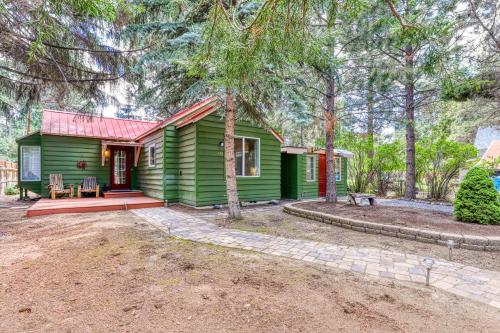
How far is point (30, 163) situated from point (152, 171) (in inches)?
204

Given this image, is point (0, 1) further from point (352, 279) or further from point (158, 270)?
point (352, 279)

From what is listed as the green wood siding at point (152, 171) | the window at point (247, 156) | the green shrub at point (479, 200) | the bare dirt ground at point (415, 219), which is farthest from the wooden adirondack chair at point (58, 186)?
the green shrub at point (479, 200)

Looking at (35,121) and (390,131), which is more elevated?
(35,121)

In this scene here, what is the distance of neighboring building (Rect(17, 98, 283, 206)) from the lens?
24.6ft

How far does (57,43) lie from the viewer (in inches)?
190

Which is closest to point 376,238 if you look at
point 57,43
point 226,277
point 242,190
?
point 226,277

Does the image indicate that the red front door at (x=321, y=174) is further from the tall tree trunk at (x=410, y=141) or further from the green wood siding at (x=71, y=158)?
the green wood siding at (x=71, y=158)

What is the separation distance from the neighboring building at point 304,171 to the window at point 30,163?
31.9 ft

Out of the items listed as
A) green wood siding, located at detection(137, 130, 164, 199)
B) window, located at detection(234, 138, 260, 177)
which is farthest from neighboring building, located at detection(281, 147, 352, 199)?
green wood siding, located at detection(137, 130, 164, 199)

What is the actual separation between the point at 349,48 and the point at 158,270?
748 cm

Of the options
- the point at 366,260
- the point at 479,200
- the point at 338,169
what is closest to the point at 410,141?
the point at 338,169

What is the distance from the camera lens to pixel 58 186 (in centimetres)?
926

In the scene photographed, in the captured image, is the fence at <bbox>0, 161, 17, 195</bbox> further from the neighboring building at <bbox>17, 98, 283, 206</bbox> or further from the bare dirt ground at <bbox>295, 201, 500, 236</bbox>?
the bare dirt ground at <bbox>295, 201, 500, 236</bbox>

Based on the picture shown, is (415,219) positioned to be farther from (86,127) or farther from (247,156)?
(86,127)
